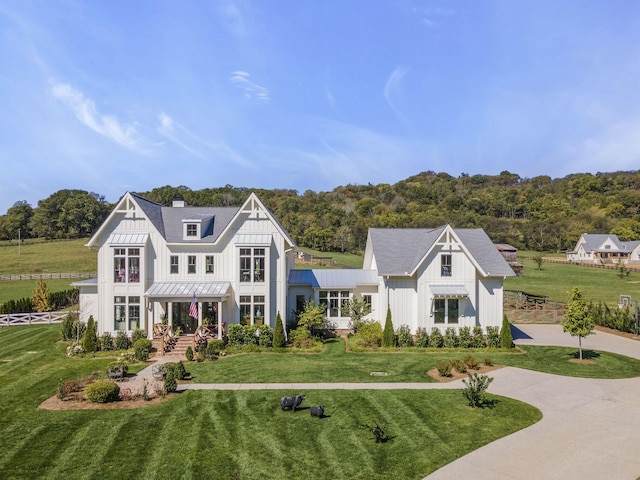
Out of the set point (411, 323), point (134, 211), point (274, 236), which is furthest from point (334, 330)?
point (134, 211)

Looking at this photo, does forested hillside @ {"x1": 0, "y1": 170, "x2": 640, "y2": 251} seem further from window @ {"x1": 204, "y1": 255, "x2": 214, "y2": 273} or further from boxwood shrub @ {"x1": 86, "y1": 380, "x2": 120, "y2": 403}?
boxwood shrub @ {"x1": 86, "y1": 380, "x2": 120, "y2": 403}

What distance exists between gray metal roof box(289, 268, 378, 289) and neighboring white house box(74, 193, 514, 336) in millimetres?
1943

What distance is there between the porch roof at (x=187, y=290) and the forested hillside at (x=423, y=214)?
66.4 m

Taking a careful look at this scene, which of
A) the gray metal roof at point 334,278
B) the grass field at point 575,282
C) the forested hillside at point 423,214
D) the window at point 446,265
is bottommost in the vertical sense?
the grass field at point 575,282

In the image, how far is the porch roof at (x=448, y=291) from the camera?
87.5ft

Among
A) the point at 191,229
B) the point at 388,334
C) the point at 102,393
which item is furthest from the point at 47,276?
the point at 388,334

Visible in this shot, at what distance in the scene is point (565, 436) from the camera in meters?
13.6

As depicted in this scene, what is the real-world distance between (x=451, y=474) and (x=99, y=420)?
12.2 m

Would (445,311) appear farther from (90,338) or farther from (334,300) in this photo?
(90,338)

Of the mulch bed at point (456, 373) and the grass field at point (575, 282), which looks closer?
the mulch bed at point (456, 373)

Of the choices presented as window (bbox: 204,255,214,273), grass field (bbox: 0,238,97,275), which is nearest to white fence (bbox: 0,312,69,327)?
window (bbox: 204,255,214,273)

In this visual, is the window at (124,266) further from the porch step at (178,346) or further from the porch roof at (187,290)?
the porch step at (178,346)

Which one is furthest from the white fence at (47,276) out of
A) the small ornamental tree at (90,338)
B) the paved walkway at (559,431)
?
the paved walkway at (559,431)

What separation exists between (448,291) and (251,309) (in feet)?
42.3
